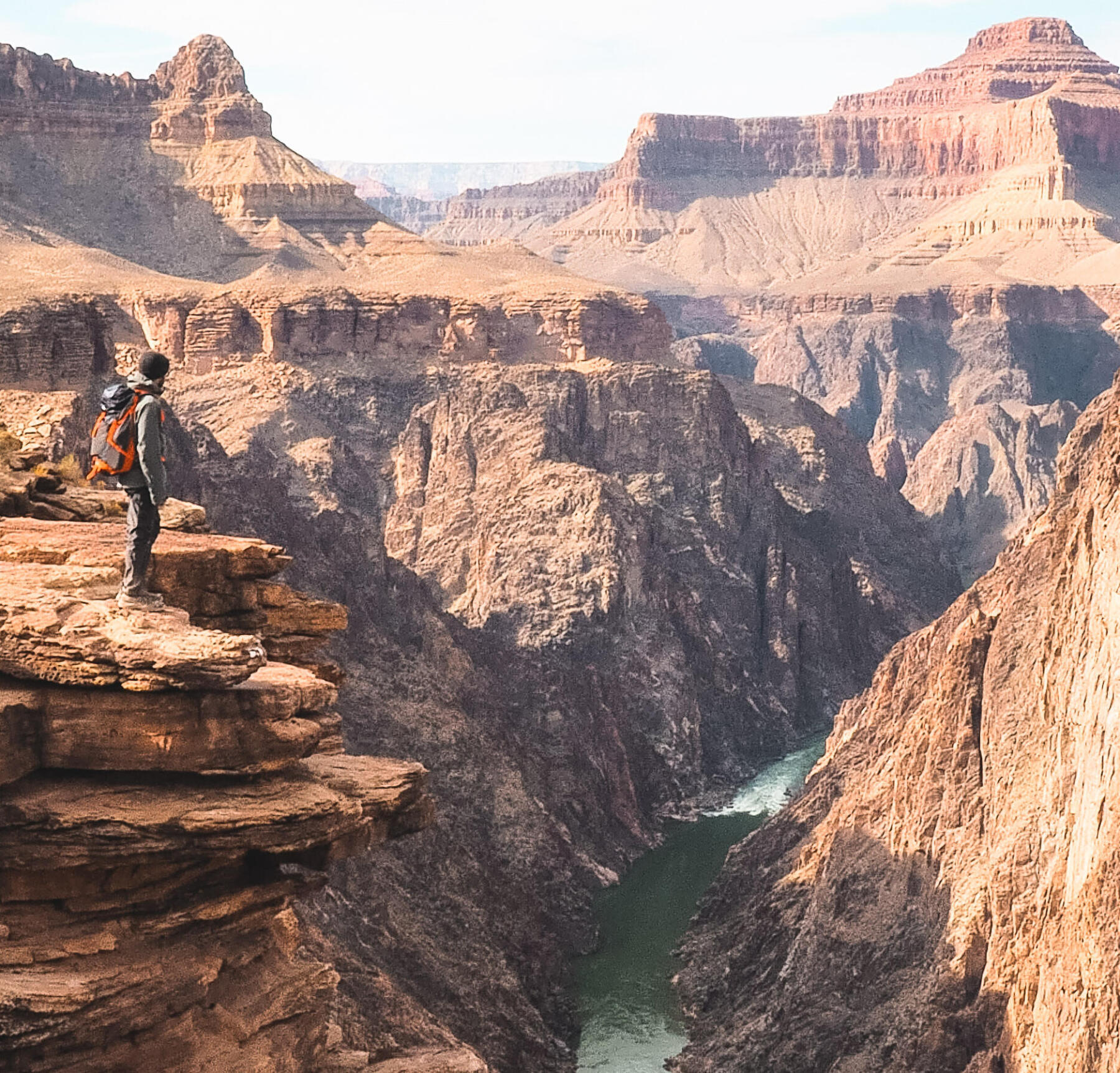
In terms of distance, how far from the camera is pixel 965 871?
73.8 metres

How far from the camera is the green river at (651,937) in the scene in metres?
82.1

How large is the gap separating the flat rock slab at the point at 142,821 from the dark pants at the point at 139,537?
9.91 ft

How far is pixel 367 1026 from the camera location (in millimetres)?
57781

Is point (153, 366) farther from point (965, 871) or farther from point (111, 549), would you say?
point (965, 871)

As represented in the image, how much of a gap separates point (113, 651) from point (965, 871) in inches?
1821

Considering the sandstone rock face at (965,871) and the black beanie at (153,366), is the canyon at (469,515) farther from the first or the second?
the black beanie at (153,366)

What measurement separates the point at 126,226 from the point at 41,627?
162m

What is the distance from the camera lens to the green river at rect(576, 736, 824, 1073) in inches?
3231

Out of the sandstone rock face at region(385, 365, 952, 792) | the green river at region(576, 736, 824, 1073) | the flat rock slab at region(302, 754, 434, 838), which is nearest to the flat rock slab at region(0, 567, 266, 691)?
the flat rock slab at region(302, 754, 434, 838)

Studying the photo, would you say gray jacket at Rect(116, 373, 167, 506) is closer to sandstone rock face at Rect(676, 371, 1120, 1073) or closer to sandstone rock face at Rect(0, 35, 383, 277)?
sandstone rock face at Rect(676, 371, 1120, 1073)

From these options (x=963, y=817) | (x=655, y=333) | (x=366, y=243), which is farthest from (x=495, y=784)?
(x=366, y=243)

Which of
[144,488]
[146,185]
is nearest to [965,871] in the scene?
[144,488]

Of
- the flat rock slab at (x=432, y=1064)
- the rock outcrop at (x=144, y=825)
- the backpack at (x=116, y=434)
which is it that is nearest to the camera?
the rock outcrop at (x=144, y=825)

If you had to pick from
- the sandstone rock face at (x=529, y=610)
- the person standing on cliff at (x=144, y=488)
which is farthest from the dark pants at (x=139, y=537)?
the sandstone rock face at (x=529, y=610)
